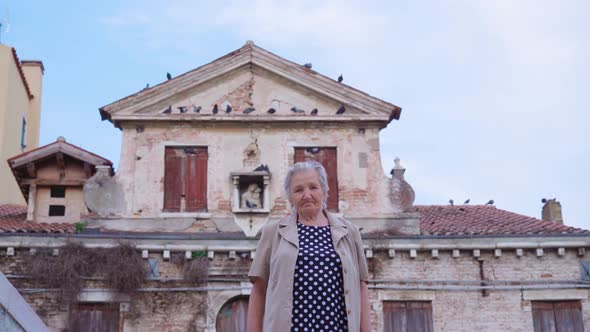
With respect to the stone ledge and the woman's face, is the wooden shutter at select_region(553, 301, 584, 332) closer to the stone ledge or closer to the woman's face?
the stone ledge

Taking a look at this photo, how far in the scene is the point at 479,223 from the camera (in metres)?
20.1

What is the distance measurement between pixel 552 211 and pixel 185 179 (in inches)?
414

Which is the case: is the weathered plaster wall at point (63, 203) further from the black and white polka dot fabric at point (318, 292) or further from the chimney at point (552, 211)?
the black and white polka dot fabric at point (318, 292)

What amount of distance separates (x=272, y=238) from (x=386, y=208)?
14.1m

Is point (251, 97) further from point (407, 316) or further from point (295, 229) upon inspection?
point (295, 229)

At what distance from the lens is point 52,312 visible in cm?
1766

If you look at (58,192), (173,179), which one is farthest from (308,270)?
(58,192)

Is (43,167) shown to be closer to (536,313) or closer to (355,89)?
(355,89)

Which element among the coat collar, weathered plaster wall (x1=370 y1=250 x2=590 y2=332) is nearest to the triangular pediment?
weathered plaster wall (x1=370 y1=250 x2=590 y2=332)

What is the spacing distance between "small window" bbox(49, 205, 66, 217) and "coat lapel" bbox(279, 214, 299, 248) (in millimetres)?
15939

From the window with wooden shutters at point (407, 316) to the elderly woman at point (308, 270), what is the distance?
12634 mm

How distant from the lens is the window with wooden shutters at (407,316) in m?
18.2

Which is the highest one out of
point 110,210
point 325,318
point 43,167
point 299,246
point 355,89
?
point 355,89

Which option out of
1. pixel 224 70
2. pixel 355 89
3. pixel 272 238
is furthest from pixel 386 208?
pixel 272 238
